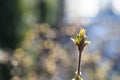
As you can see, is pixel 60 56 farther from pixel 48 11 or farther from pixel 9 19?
pixel 48 11

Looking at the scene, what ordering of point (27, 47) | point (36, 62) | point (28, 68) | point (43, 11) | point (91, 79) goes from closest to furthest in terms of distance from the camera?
point (91, 79) < point (28, 68) < point (36, 62) < point (27, 47) < point (43, 11)

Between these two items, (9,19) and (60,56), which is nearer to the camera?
(60,56)

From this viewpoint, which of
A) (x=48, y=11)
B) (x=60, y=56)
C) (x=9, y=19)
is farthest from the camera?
(x=48, y=11)

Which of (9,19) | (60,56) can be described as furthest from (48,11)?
(60,56)

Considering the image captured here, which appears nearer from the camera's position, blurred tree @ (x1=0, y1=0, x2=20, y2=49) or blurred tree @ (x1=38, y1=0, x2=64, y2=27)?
blurred tree @ (x1=0, y1=0, x2=20, y2=49)

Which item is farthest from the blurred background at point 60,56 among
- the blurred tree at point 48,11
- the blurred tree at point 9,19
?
the blurred tree at point 48,11

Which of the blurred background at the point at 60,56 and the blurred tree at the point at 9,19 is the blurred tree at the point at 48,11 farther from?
the blurred background at the point at 60,56

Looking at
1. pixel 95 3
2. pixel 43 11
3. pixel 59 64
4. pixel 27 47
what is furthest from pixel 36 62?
pixel 95 3

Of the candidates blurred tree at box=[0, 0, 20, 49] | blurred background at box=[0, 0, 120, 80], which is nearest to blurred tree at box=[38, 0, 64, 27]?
blurred tree at box=[0, 0, 20, 49]

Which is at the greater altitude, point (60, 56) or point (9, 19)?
point (9, 19)

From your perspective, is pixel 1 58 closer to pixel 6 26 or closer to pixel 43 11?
pixel 6 26

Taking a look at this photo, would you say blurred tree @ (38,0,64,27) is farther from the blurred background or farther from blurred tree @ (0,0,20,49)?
the blurred background
